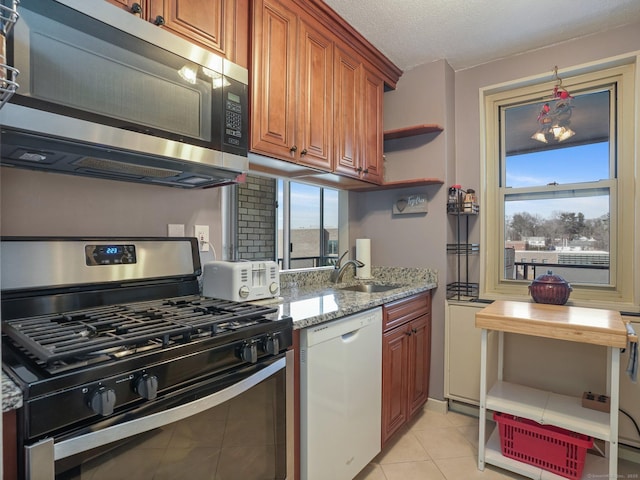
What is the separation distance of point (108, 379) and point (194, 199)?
1.04 meters

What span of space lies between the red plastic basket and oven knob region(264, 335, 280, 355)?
1.44m

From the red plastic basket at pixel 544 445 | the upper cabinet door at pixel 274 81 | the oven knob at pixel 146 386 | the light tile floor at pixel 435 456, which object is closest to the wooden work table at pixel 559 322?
the red plastic basket at pixel 544 445

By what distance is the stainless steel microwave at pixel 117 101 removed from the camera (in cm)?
91

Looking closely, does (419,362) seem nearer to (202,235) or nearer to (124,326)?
(202,235)

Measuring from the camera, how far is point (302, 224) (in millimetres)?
4824

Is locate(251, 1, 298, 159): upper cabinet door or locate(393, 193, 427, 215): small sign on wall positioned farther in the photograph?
locate(393, 193, 427, 215): small sign on wall

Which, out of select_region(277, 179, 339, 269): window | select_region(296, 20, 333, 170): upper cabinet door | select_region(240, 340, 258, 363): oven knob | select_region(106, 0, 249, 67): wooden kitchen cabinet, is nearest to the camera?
select_region(240, 340, 258, 363): oven knob

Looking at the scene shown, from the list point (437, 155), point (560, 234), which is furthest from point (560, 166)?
point (437, 155)

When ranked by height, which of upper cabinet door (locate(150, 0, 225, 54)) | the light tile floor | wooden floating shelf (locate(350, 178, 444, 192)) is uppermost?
upper cabinet door (locate(150, 0, 225, 54))

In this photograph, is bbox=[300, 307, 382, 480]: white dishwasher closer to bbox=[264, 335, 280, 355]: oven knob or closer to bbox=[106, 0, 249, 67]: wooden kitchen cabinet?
bbox=[264, 335, 280, 355]: oven knob

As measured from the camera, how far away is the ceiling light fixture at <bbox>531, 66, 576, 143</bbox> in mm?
2335

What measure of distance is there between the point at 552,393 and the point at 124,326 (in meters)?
2.28

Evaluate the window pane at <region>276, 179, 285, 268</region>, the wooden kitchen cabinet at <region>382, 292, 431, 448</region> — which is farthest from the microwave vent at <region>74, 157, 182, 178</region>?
the window pane at <region>276, 179, 285, 268</region>

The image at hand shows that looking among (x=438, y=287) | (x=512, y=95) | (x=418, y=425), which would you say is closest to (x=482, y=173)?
(x=512, y=95)
